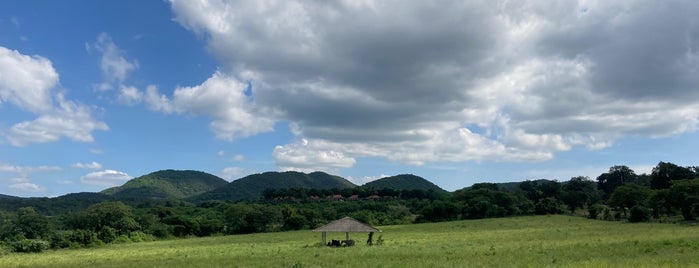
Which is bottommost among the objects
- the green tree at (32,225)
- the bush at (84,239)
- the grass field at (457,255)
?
the grass field at (457,255)

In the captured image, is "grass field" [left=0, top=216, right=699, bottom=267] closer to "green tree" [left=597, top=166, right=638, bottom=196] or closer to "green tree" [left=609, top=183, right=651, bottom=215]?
"green tree" [left=609, top=183, right=651, bottom=215]

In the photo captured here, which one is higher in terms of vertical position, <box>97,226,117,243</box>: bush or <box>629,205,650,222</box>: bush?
<box>629,205,650,222</box>: bush

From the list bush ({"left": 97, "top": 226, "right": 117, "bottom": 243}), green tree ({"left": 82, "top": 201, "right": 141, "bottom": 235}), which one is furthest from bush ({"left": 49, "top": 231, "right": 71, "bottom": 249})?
green tree ({"left": 82, "top": 201, "right": 141, "bottom": 235})

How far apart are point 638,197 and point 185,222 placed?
71.0 m

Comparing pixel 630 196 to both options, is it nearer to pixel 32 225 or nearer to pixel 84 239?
pixel 84 239

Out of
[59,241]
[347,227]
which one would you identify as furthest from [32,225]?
[347,227]

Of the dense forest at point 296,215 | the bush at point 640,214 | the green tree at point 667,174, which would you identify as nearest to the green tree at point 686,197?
the dense forest at point 296,215

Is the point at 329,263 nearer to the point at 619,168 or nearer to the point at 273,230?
the point at 273,230

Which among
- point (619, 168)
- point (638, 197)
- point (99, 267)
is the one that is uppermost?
point (619, 168)

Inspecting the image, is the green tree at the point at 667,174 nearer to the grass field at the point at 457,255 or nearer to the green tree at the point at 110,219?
the grass field at the point at 457,255

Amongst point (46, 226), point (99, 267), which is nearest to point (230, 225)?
point (46, 226)

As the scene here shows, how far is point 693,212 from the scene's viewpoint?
206ft

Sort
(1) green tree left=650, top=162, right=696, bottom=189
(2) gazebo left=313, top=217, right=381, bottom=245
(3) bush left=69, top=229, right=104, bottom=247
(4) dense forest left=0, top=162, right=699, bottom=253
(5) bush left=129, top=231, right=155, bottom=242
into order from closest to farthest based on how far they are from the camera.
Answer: (2) gazebo left=313, top=217, right=381, bottom=245
(3) bush left=69, top=229, right=104, bottom=247
(4) dense forest left=0, top=162, right=699, bottom=253
(5) bush left=129, top=231, right=155, bottom=242
(1) green tree left=650, top=162, right=696, bottom=189

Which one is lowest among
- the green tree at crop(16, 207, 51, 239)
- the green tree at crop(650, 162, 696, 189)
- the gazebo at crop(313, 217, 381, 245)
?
the gazebo at crop(313, 217, 381, 245)
